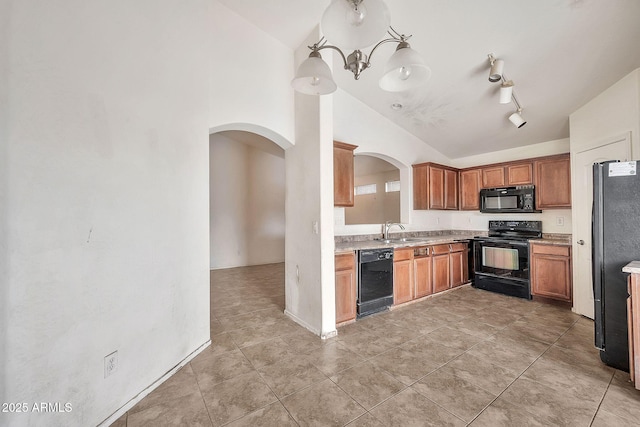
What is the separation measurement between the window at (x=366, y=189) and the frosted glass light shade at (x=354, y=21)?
705 cm

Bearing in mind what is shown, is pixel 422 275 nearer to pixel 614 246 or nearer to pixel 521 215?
pixel 614 246

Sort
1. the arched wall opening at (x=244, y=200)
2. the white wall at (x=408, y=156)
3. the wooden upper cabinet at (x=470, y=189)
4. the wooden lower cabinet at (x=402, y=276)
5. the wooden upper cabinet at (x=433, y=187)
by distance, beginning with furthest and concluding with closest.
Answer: the arched wall opening at (x=244, y=200), the wooden upper cabinet at (x=470, y=189), the wooden upper cabinet at (x=433, y=187), the white wall at (x=408, y=156), the wooden lower cabinet at (x=402, y=276)

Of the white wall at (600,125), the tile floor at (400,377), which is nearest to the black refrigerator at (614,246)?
the tile floor at (400,377)

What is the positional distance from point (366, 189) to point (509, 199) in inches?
173

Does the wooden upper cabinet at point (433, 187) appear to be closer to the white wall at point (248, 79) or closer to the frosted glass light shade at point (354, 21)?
the white wall at point (248, 79)

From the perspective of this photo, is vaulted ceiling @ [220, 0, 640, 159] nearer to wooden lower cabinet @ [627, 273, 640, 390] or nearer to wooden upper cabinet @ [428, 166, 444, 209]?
wooden upper cabinet @ [428, 166, 444, 209]

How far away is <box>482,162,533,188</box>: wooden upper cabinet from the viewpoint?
4.25 meters

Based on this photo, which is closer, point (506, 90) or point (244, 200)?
point (506, 90)

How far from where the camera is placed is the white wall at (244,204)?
20.5ft

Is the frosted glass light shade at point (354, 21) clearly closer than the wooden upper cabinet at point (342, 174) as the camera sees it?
Yes

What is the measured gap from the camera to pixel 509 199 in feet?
14.5

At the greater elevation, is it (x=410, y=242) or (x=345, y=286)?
(x=410, y=242)

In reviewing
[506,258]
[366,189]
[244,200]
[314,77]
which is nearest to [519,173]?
[506,258]

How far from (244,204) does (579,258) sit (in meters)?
6.41
